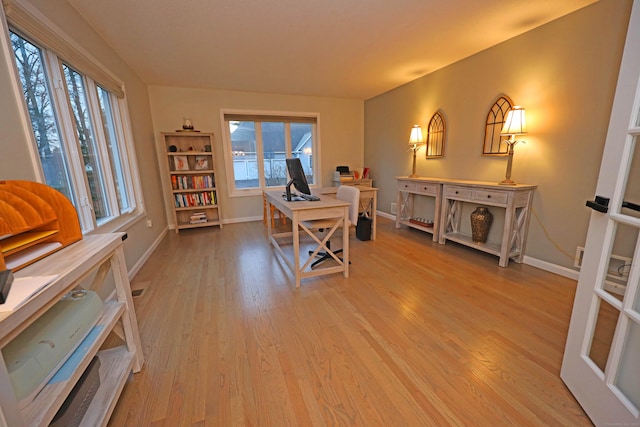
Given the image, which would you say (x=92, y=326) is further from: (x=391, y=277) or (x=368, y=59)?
(x=368, y=59)

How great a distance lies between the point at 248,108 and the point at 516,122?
398cm

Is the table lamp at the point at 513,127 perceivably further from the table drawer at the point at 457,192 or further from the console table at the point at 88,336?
the console table at the point at 88,336

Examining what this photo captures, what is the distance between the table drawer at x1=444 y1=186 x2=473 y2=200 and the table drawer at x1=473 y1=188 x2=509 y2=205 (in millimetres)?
82

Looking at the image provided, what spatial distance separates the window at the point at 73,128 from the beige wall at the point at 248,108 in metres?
1.37

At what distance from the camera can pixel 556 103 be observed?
233cm

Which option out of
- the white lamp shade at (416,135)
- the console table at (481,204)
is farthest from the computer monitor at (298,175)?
the white lamp shade at (416,135)

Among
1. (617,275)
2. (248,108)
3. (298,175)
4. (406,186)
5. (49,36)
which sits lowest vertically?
(617,275)

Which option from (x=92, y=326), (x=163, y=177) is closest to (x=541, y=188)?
(x=92, y=326)

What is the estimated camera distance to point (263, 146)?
4.89 m

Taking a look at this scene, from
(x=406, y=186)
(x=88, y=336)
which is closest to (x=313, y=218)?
(x=88, y=336)

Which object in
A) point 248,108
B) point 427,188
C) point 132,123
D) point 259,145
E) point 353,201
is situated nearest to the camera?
point 353,201

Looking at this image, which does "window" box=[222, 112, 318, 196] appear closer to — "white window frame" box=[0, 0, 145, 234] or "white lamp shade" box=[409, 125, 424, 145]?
"white window frame" box=[0, 0, 145, 234]

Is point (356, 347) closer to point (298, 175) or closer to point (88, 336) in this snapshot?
point (88, 336)

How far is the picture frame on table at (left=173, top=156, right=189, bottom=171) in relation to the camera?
4.27 meters
